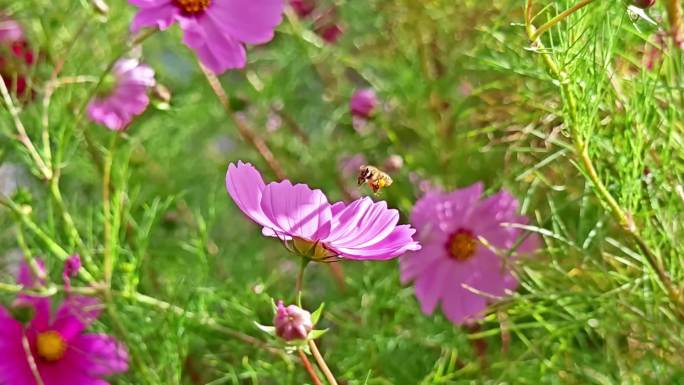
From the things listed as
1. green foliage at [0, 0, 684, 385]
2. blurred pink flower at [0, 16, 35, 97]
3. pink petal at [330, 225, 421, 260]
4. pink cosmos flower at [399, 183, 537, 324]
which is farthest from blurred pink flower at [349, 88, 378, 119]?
pink petal at [330, 225, 421, 260]

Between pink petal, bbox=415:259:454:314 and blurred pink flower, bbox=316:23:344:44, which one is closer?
pink petal, bbox=415:259:454:314

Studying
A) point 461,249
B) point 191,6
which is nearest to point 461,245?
point 461,249

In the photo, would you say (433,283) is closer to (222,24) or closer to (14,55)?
(222,24)

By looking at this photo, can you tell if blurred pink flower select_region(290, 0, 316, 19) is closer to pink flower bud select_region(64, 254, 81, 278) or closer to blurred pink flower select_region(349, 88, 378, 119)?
blurred pink flower select_region(349, 88, 378, 119)

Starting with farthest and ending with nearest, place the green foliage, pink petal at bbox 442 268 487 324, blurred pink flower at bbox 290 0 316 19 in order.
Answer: blurred pink flower at bbox 290 0 316 19 → pink petal at bbox 442 268 487 324 → the green foliage

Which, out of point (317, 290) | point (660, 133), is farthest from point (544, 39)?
point (317, 290)

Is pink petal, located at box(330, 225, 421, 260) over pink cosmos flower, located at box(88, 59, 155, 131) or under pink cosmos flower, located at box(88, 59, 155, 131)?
over

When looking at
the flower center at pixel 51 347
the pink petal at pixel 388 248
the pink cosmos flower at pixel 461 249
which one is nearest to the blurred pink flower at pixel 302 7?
the pink cosmos flower at pixel 461 249
